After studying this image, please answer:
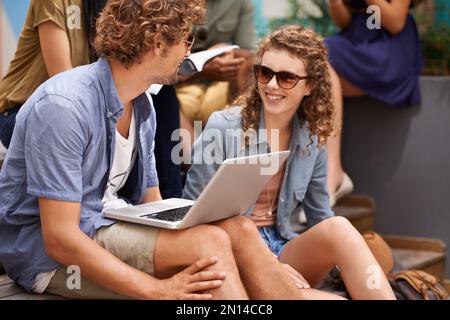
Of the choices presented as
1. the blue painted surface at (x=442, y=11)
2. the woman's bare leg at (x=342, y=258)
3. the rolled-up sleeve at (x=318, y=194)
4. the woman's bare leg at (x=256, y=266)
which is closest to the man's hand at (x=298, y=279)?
the woman's bare leg at (x=342, y=258)

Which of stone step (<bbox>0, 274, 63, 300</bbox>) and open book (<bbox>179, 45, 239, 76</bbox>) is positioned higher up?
open book (<bbox>179, 45, 239, 76</bbox>)

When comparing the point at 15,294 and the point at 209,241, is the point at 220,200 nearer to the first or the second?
the point at 209,241

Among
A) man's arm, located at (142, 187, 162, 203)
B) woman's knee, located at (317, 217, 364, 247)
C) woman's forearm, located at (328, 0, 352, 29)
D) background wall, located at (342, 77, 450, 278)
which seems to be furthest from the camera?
background wall, located at (342, 77, 450, 278)

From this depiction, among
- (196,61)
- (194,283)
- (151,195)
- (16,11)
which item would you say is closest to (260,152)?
(196,61)

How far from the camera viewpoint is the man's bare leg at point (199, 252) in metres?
2.12

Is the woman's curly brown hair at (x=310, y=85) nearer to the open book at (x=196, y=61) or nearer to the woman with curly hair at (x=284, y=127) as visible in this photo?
the woman with curly hair at (x=284, y=127)

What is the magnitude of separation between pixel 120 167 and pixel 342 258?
0.74 meters

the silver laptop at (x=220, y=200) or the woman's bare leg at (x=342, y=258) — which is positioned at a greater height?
the silver laptop at (x=220, y=200)

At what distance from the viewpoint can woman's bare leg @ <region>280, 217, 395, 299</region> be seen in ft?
8.11

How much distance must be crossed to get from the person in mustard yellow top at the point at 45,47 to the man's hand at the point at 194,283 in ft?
3.40

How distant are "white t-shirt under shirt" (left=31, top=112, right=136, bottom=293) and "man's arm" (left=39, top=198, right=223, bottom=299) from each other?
0.27 m

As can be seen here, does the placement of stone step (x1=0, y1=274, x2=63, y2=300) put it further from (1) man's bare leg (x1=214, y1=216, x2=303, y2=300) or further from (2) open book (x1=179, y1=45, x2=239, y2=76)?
(2) open book (x1=179, y1=45, x2=239, y2=76)

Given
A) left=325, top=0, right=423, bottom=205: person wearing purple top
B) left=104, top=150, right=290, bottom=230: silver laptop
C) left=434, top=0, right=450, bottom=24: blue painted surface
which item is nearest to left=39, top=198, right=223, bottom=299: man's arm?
left=104, top=150, right=290, bottom=230: silver laptop
